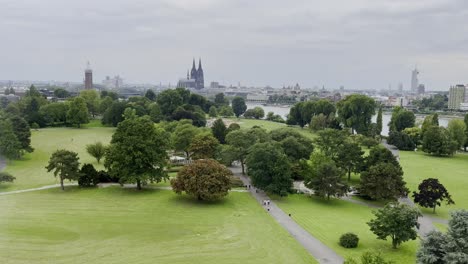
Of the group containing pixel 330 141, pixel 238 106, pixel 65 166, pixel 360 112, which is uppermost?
pixel 360 112

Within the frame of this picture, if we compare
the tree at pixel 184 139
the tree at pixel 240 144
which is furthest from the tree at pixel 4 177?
the tree at pixel 184 139

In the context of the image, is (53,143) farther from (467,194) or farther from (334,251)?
Answer: (467,194)

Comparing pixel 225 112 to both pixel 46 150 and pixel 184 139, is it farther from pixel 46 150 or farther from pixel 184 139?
pixel 46 150

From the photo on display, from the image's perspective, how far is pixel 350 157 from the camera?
30797 millimetres

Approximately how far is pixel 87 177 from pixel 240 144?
11.8 m

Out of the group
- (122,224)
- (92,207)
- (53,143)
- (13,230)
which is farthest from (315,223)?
(53,143)

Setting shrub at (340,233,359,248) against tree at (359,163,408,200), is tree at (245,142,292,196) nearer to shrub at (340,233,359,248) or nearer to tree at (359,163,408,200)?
tree at (359,163,408,200)

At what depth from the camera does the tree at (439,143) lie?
43219 mm

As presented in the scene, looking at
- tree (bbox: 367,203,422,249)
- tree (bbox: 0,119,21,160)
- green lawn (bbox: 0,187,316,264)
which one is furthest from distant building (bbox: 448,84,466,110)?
tree (bbox: 0,119,21,160)

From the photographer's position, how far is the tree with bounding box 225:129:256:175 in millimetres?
32438

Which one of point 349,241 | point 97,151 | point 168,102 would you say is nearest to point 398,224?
point 349,241

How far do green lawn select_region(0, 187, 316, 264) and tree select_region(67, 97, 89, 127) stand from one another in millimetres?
31316

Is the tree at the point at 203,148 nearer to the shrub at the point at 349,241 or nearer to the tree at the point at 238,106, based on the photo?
the shrub at the point at 349,241

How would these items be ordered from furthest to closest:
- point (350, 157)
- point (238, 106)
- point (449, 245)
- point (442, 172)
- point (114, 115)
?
point (238, 106) → point (114, 115) → point (442, 172) → point (350, 157) → point (449, 245)
